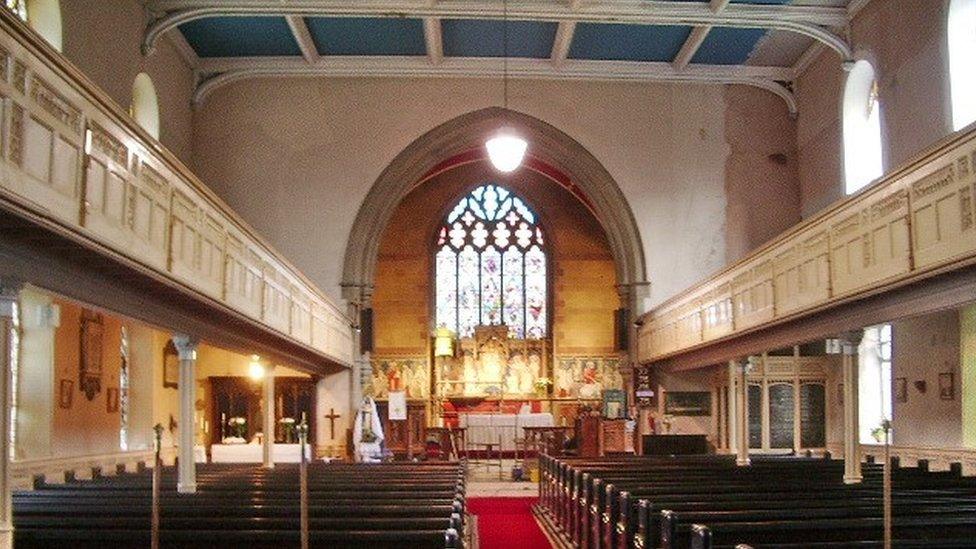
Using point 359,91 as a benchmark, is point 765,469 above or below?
below

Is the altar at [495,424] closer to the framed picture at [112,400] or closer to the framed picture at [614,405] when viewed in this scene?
the framed picture at [614,405]

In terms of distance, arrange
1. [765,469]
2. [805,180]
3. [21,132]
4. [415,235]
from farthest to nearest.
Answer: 1. [415,235]
2. [805,180]
3. [765,469]
4. [21,132]

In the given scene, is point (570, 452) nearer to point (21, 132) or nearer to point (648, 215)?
point (648, 215)

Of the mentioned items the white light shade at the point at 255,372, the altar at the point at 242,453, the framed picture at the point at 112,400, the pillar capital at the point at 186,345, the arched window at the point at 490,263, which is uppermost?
the arched window at the point at 490,263

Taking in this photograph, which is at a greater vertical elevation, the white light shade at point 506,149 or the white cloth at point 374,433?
the white light shade at point 506,149

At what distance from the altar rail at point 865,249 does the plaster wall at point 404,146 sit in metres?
6.05

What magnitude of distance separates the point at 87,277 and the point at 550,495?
9178mm

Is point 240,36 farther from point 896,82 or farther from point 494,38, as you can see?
point 896,82

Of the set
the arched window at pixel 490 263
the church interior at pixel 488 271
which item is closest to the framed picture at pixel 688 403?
the church interior at pixel 488 271

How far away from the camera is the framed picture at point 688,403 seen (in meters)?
24.8

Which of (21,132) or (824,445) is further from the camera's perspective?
(824,445)

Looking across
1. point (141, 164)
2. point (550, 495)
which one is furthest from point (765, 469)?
point (141, 164)

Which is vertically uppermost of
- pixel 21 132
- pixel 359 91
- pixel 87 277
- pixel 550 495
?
pixel 359 91

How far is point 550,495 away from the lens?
1680 centimetres
